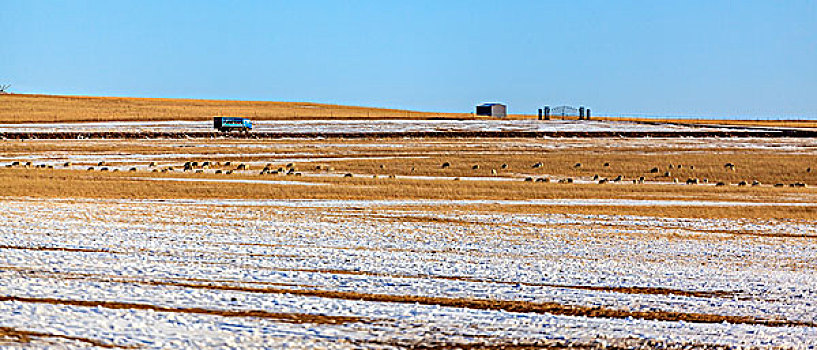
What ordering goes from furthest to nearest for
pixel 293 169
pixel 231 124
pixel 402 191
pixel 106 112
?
pixel 106 112
pixel 231 124
pixel 293 169
pixel 402 191

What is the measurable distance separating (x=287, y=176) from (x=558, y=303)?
2517 cm

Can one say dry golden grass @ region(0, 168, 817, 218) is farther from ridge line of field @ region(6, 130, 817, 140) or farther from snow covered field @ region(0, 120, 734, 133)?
snow covered field @ region(0, 120, 734, 133)

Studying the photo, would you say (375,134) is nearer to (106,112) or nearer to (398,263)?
(106,112)

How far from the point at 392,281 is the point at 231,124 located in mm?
56882

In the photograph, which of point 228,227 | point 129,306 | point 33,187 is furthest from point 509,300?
point 33,187

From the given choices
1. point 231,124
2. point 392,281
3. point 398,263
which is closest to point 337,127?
point 231,124

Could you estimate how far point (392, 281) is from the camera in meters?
13.8

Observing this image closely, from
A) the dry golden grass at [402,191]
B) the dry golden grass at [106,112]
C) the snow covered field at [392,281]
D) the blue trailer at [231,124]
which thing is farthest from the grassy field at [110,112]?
the snow covered field at [392,281]

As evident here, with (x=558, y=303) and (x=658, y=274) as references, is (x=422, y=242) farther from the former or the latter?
(x=558, y=303)

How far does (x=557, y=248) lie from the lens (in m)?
17.9

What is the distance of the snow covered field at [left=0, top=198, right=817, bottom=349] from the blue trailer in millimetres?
47131

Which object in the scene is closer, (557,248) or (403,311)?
(403,311)

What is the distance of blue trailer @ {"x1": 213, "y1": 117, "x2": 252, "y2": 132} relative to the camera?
226ft

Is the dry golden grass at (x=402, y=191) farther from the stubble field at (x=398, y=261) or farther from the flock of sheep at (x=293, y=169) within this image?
the flock of sheep at (x=293, y=169)
